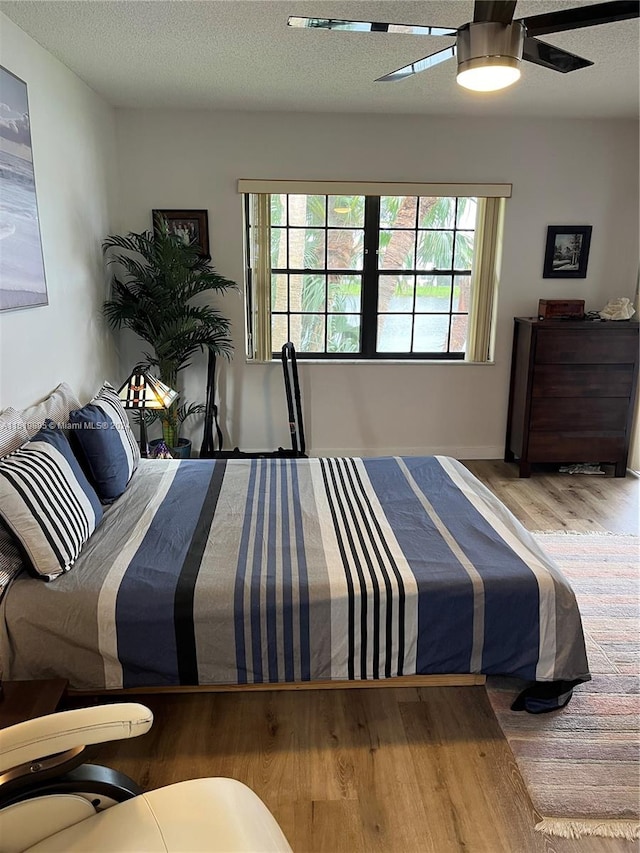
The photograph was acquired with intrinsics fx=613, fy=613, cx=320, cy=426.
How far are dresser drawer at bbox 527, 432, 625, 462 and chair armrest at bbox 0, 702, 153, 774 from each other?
3.67 meters

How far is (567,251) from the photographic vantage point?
4469mm

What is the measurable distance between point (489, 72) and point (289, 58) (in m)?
1.40

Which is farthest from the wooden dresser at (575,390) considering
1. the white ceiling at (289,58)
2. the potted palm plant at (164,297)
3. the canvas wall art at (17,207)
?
the canvas wall art at (17,207)

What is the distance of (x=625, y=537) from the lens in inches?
138

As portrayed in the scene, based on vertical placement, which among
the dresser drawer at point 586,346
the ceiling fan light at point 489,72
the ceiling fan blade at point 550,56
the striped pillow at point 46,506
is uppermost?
the ceiling fan blade at point 550,56

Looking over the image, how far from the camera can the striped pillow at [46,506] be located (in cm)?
195

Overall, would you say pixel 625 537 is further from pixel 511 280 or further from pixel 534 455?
pixel 511 280

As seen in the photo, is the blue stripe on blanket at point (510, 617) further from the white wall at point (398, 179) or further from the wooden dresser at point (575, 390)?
the white wall at point (398, 179)

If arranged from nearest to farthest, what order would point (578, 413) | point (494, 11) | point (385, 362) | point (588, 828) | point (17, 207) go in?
1. point (588, 828)
2. point (494, 11)
3. point (17, 207)
4. point (578, 413)
5. point (385, 362)

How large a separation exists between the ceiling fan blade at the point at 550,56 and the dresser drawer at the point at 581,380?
2427 mm

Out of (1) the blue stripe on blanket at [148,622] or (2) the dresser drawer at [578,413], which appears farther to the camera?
(2) the dresser drawer at [578,413]

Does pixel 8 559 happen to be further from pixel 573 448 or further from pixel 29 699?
pixel 573 448

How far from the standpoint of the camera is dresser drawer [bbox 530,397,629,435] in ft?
14.2

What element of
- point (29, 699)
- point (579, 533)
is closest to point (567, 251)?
point (579, 533)
